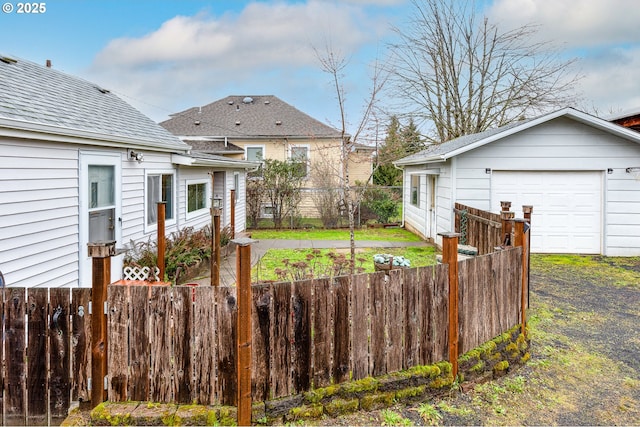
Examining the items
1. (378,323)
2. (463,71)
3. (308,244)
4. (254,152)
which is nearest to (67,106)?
(378,323)

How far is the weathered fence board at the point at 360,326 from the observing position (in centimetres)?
324

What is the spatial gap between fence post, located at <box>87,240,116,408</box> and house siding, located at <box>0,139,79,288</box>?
2.77 meters

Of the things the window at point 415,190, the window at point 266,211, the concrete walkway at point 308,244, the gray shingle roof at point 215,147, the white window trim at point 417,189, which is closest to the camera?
the concrete walkway at point 308,244

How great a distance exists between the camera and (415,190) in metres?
15.1

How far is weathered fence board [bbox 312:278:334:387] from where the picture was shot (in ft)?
10.2

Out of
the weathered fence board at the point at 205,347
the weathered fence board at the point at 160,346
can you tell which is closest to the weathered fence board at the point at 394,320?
the weathered fence board at the point at 205,347

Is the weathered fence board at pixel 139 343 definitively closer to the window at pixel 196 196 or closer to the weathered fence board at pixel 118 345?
the weathered fence board at pixel 118 345

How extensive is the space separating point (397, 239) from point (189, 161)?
283 inches

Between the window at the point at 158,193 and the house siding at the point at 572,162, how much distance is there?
7079 mm

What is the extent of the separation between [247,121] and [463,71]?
11.8 meters

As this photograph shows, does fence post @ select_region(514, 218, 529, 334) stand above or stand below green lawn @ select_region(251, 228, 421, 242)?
above

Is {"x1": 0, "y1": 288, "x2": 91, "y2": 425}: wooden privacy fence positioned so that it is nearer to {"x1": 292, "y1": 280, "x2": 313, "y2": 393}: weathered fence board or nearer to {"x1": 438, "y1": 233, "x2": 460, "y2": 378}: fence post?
{"x1": 292, "y1": 280, "x2": 313, "y2": 393}: weathered fence board

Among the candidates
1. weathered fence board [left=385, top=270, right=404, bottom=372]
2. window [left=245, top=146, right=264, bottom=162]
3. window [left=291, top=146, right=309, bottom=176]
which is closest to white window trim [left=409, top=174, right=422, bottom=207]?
window [left=291, top=146, right=309, bottom=176]

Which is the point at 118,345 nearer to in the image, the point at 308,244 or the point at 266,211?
the point at 308,244
